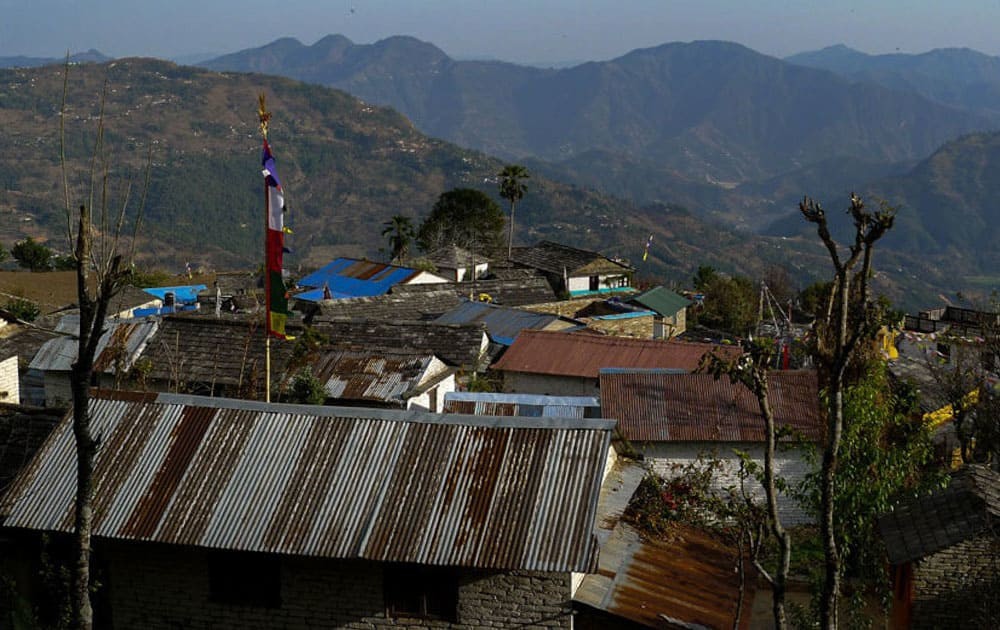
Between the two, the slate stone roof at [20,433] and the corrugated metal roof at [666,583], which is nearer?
the corrugated metal roof at [666,583]

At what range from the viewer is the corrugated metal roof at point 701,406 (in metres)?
19.6

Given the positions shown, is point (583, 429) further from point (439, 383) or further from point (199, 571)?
point (439, 383)

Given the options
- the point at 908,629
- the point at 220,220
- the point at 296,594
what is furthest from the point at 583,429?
the point at 220,220

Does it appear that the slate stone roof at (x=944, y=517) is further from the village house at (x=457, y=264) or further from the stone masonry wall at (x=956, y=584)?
the village house at (x=457, y=264)

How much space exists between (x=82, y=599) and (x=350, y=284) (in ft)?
128

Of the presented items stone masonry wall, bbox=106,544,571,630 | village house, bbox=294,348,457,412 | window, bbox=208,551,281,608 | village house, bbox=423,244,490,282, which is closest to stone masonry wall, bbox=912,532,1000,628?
stone masonry wall, bbox=106,544,571,630

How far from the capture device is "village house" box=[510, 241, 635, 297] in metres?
54.8

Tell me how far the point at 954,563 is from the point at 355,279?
37254 millimetres

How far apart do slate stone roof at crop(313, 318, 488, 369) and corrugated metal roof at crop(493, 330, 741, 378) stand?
867 millimetres

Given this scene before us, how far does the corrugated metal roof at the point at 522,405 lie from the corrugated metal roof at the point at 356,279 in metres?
24.1

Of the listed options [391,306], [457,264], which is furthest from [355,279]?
[391,306]

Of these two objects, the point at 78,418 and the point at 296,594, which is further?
the point at 296,594

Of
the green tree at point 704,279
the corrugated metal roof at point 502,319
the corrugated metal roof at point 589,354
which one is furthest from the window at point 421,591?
the green tree at point 704,279

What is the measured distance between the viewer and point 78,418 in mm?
8672
